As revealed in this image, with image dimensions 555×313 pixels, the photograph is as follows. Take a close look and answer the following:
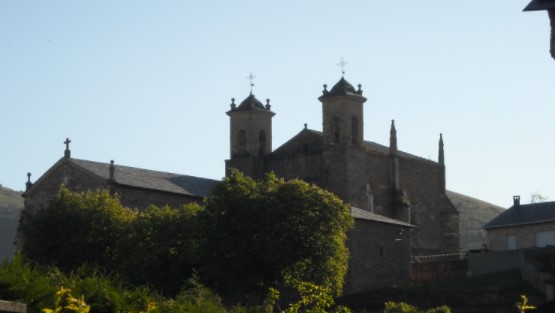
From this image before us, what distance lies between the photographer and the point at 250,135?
73.1 m

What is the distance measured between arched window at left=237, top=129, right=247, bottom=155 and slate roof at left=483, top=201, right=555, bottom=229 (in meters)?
16.4

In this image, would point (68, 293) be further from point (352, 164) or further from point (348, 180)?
point (352, 164)

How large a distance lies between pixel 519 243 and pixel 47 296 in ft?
182

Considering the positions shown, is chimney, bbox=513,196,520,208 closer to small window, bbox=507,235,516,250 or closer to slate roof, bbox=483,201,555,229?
slate roof, bbox=483,201,555,229

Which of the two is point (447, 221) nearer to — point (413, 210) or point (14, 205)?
point (413, 210)

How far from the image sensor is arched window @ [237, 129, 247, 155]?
73375 mm

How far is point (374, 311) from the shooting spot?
168 ft

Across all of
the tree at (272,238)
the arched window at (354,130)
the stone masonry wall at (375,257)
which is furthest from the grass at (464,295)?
the arched window at (354,130)

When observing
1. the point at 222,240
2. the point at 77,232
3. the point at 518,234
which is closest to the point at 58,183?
the point at 77,232

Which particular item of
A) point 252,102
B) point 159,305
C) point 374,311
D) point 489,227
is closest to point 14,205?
point 252,102

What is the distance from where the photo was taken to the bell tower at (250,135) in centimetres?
7281

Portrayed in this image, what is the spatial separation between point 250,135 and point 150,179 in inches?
495

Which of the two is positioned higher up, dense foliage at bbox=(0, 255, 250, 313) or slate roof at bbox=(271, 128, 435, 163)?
slate roof at bbox=(271, 128, 435, 163)

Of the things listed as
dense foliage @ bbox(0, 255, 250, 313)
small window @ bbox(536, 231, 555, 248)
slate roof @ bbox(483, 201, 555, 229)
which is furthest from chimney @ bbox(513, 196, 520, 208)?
dense foliage @ bbox(0, 255, 250, 313)
